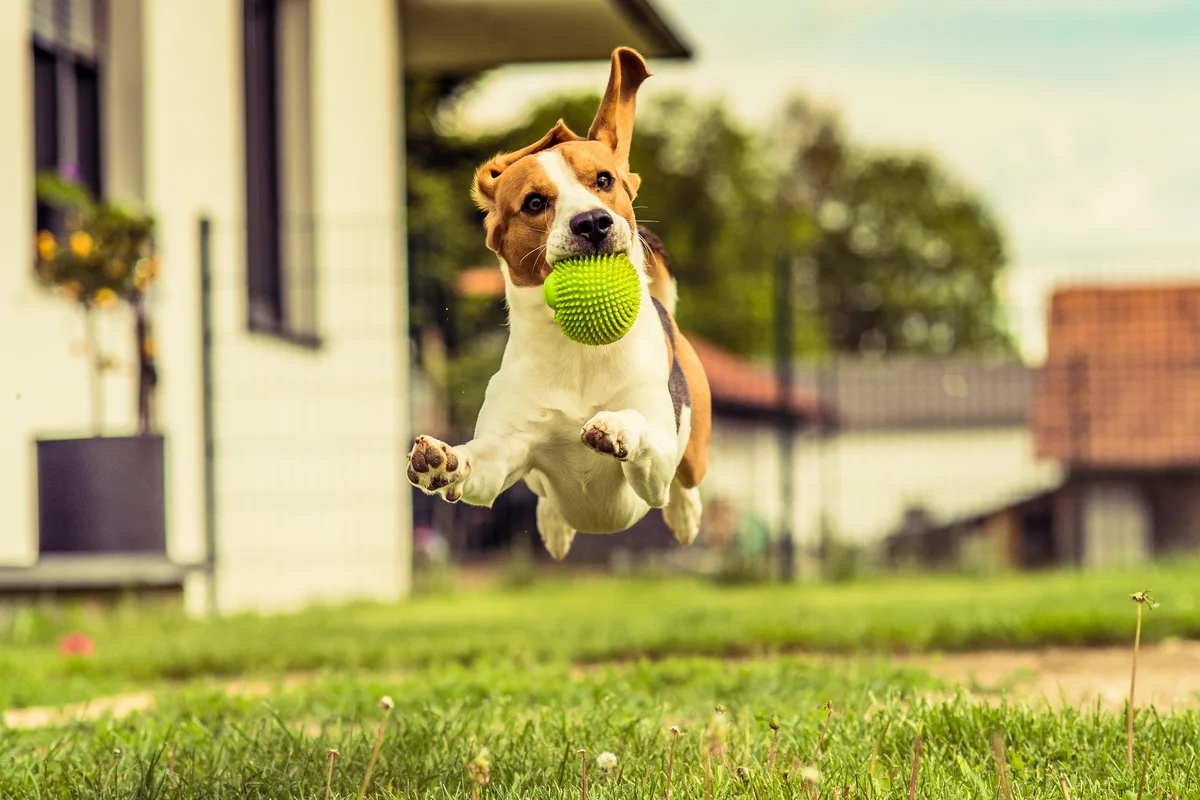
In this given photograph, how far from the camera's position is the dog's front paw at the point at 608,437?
217 cm

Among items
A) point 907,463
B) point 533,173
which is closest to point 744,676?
point 533,173

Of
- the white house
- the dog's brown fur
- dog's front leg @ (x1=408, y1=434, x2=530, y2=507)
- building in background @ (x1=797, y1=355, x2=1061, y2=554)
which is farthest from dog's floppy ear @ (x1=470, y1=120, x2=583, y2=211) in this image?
building in background @ (x1=797, y1=355, x2=1061, y2=554)

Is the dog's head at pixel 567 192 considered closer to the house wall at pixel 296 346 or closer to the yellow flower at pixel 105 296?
the yellow flower at pixel 105 296

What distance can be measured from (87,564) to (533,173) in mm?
5571

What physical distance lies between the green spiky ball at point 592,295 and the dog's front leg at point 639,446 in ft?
0.41

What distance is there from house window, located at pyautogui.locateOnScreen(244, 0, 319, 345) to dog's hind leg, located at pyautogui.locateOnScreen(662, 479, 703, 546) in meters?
8.40

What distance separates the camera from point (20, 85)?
7.96 m

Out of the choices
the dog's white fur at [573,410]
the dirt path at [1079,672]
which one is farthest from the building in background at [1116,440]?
the dog's white fur at [573,410]

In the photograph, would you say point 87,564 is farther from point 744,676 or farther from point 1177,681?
point 1177,681

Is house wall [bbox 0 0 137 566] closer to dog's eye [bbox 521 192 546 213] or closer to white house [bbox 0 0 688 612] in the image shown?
white house [bbox 0 0 688 612]

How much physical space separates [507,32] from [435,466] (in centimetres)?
941

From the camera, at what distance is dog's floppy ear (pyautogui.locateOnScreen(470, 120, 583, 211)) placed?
2.37 meters

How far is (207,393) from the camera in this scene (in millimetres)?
10383

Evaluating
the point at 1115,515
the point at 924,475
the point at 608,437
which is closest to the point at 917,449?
the point at 924,475
